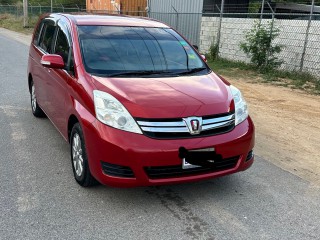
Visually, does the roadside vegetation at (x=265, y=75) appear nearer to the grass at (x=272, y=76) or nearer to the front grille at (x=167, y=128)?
the grass at (x=272, y=76)

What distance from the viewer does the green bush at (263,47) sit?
1204 cm

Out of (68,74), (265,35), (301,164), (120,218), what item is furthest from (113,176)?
(265,35)

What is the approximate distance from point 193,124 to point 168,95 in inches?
17.1

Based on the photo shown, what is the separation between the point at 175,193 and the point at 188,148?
2.39 feet

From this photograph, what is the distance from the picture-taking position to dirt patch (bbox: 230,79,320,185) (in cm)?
484

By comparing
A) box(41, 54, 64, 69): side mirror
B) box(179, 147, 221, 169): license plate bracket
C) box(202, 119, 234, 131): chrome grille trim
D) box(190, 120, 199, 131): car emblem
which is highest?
box(41, 54, 64, 69): side mirror

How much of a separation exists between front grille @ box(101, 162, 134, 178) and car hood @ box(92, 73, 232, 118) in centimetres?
49

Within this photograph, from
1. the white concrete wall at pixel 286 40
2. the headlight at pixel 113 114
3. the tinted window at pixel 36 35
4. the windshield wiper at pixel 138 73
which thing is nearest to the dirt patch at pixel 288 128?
the windshield wiper at pixel 138 73

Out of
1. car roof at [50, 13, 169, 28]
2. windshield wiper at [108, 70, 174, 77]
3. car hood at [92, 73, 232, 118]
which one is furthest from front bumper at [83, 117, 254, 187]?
car roof at [50, 13, 169, 28]

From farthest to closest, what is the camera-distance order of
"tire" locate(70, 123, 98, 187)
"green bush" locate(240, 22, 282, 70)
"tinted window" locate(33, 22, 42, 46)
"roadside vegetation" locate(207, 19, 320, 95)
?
"green bush" locate(240, 22, 282, 70), "roadside vegetation" locate(207, 19, 320, 95), "tinted window" locate(33, 22, 42, 46), "tire" locate(70, 123, 98, 187)

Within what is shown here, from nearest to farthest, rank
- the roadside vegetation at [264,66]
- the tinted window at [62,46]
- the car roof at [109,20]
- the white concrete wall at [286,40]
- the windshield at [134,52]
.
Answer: the windshield at [134,52] < the tinted window at [62,46] < the car roof at [109,20] < the roadside vegetation at [264,66] < the white concrete wall at [286,40]

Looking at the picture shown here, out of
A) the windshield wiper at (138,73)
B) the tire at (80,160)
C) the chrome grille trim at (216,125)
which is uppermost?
the windshield wiper at (138,73)

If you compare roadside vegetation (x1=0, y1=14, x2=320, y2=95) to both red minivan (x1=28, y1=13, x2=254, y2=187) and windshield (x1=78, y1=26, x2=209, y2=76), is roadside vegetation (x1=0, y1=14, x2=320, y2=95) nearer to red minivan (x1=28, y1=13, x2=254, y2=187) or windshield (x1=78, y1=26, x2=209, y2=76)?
windshield (x1=78, y1=26, x2=209, y2=76)

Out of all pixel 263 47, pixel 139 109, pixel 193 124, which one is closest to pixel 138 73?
pixel 139 109
